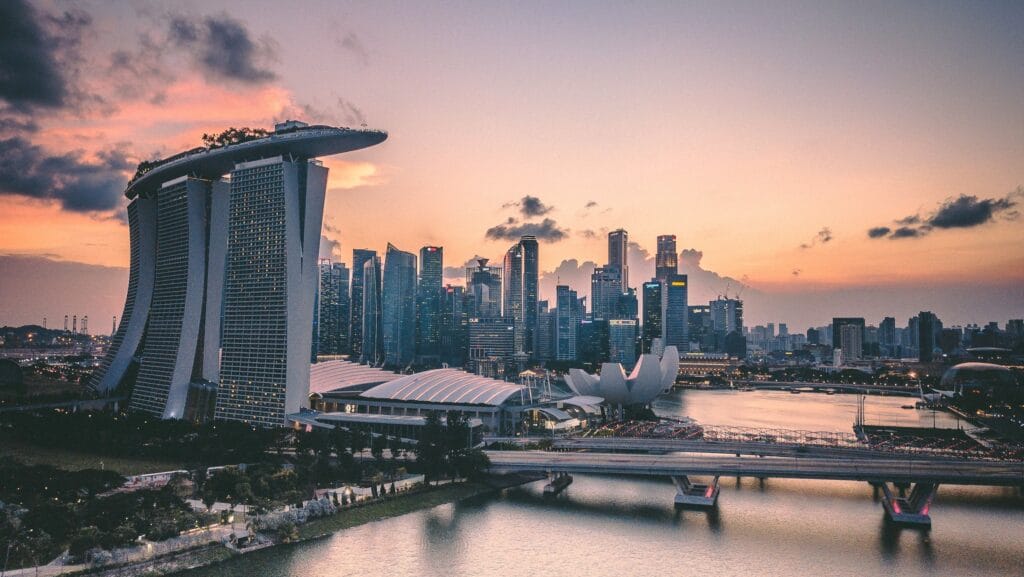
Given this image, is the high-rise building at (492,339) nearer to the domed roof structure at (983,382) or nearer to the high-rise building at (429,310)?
the high-rise building at (429,310)

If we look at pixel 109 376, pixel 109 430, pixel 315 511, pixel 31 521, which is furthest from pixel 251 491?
pixel 109 376

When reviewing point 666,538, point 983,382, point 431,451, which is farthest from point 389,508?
point 983,382

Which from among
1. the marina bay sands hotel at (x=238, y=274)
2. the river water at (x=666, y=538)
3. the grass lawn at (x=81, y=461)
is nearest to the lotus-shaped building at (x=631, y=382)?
the river water at (x=666, y=538)

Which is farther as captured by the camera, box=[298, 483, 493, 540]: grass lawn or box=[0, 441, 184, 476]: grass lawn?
box=[0, 441, 184, 476]: grass lawn

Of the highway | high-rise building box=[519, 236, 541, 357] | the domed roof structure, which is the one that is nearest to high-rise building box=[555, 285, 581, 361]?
high-rise building box=[519, 236, 541, 357]

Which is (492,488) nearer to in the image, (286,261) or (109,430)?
(286,261)

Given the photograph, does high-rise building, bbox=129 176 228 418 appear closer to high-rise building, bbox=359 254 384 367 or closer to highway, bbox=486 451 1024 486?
highway, bbox=486 451 1024 486
